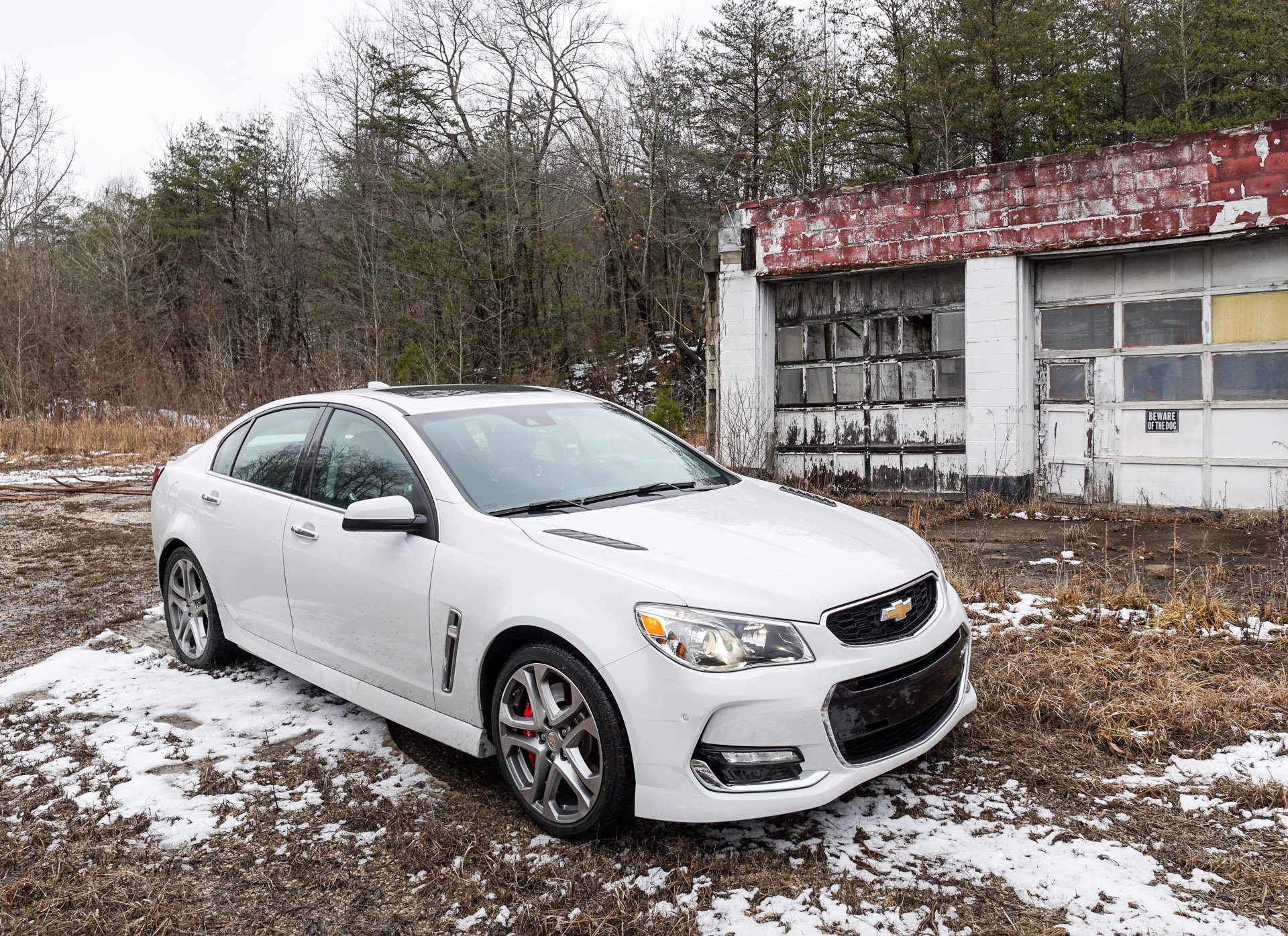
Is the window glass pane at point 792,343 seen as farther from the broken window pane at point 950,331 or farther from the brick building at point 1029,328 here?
the broken window pane at point 950,331

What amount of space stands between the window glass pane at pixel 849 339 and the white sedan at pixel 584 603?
23.9ft

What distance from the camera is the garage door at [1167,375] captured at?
9.09 m

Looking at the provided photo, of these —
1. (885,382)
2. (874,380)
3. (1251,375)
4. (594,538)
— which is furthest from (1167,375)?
(594,538)

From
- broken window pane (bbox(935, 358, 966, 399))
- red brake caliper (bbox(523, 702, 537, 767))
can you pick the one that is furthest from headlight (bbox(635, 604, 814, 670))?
broken window pane (bbox(935, 358, 966, 399))

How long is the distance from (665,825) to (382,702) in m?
1.28

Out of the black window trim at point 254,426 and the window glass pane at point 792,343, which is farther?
the window glass pane at point 792,343

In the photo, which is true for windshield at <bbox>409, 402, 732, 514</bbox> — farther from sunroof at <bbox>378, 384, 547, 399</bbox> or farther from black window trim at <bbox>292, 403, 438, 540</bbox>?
sunroof at <bbox>378, 384, 547, 399</bbox>

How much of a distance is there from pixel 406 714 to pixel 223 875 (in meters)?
0.86

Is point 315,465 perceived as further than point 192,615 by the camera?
No

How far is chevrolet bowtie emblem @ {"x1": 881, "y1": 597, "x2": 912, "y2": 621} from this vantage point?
3.14m

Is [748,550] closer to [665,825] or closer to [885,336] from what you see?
[665,825]

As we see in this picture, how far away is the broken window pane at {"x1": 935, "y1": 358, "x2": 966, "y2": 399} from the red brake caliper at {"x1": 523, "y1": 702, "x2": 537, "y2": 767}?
8.66 m

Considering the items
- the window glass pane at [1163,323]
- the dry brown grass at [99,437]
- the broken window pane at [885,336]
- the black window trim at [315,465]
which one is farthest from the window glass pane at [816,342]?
the dry brown grass at [99,437]

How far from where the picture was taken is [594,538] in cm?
329
